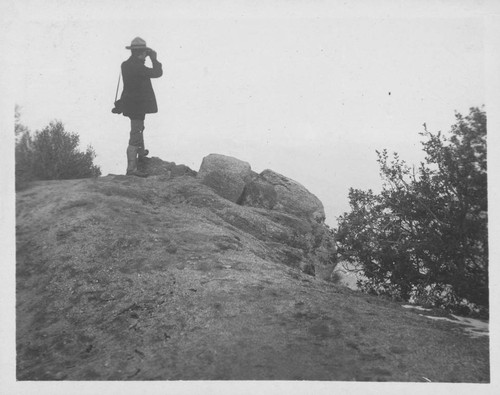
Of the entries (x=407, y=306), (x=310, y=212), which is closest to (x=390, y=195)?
(x=407, y=306)

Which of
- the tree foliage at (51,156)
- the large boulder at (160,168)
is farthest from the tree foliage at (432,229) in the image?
the tree foliage at (51,156)

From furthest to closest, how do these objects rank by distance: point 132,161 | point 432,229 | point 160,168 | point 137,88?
point 160,168
point 132,161
point 137,88
point 432,229

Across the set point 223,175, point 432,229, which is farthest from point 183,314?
point 223,175

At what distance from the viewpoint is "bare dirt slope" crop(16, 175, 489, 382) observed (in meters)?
4.54

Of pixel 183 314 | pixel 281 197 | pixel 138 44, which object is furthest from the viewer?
pixel 281 197

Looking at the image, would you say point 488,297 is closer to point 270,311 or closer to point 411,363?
point 411,363

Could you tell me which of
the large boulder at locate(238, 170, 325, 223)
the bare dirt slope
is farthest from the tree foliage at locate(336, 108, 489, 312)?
the large boulder at locate(238, 170, 325, 223)

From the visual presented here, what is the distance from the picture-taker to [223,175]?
11.1 m

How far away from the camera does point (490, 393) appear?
5.15 m

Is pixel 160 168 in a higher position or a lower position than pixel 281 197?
higher

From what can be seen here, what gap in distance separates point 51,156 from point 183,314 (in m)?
5.65

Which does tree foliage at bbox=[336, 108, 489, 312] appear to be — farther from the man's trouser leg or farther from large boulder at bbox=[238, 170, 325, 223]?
the man's trouser leg

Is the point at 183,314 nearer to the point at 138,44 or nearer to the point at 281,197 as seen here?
the point at 138,44

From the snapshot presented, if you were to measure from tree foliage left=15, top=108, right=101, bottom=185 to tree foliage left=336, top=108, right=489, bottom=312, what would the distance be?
5957 mm
